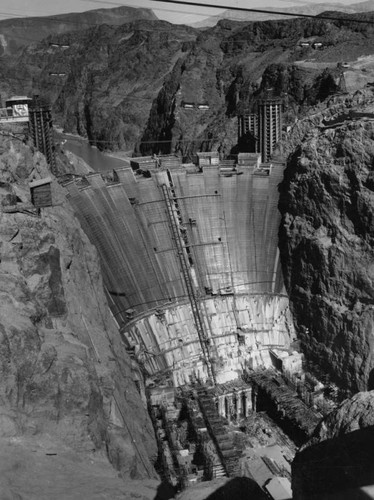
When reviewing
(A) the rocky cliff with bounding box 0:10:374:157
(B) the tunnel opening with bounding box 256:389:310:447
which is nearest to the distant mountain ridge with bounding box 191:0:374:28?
(A) the rocky cliff with bounding box 0:10:374:157

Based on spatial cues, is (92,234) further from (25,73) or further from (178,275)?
(25,73)

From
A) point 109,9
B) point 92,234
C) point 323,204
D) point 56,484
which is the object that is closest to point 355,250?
point 323,204

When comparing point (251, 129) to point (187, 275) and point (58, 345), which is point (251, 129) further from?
point (58, 345)

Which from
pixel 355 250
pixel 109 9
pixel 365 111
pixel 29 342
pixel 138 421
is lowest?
pixel 138 421

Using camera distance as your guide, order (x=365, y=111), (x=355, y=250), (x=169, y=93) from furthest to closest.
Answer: (x=169, y=93) → (x=365, y=111) → (x=355, y=250)

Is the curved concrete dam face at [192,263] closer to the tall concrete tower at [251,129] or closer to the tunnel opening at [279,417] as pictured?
the tunnel opening at [279,417]

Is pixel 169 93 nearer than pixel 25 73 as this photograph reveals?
Yes

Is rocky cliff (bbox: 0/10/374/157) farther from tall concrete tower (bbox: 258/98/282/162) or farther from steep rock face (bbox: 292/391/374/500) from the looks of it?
steep rock face (bbox: 292/391/374/500)

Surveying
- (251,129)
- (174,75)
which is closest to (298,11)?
(174,75)
